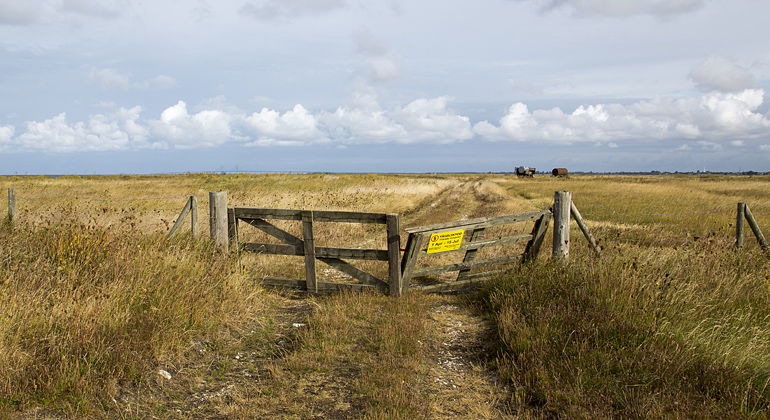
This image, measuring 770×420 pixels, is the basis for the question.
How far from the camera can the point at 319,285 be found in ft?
28.2

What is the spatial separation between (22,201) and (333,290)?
899 inches

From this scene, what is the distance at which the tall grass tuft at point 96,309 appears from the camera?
14.6 ft

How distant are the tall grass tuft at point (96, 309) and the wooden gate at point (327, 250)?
0.96 metres

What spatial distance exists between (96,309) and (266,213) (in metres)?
3.79

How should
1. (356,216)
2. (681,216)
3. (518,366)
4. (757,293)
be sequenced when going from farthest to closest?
(681,216) < (356,216) < (757,293) < (518,366)

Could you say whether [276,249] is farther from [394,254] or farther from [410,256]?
[410,256]

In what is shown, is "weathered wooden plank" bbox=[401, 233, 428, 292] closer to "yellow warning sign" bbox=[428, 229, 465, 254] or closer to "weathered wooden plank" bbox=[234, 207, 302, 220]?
"yellow warning sign" bbox=[428, 229, 465, 254]

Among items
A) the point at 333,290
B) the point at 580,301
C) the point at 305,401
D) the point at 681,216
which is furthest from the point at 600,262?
the point at 681,216

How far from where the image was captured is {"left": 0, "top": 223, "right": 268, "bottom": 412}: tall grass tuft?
4.44 metres

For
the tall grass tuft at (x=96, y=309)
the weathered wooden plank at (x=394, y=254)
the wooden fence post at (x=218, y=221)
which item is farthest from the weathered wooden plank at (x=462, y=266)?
the wooden fence post at (x=218, y=221)

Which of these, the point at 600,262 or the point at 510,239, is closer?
the point at 600,262

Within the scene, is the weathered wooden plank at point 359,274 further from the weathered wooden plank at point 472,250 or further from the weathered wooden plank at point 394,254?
the weathered wooden plank at point 472,250

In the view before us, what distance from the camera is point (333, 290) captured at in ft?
27.9

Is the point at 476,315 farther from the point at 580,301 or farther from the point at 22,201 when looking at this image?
the point at 22,201
